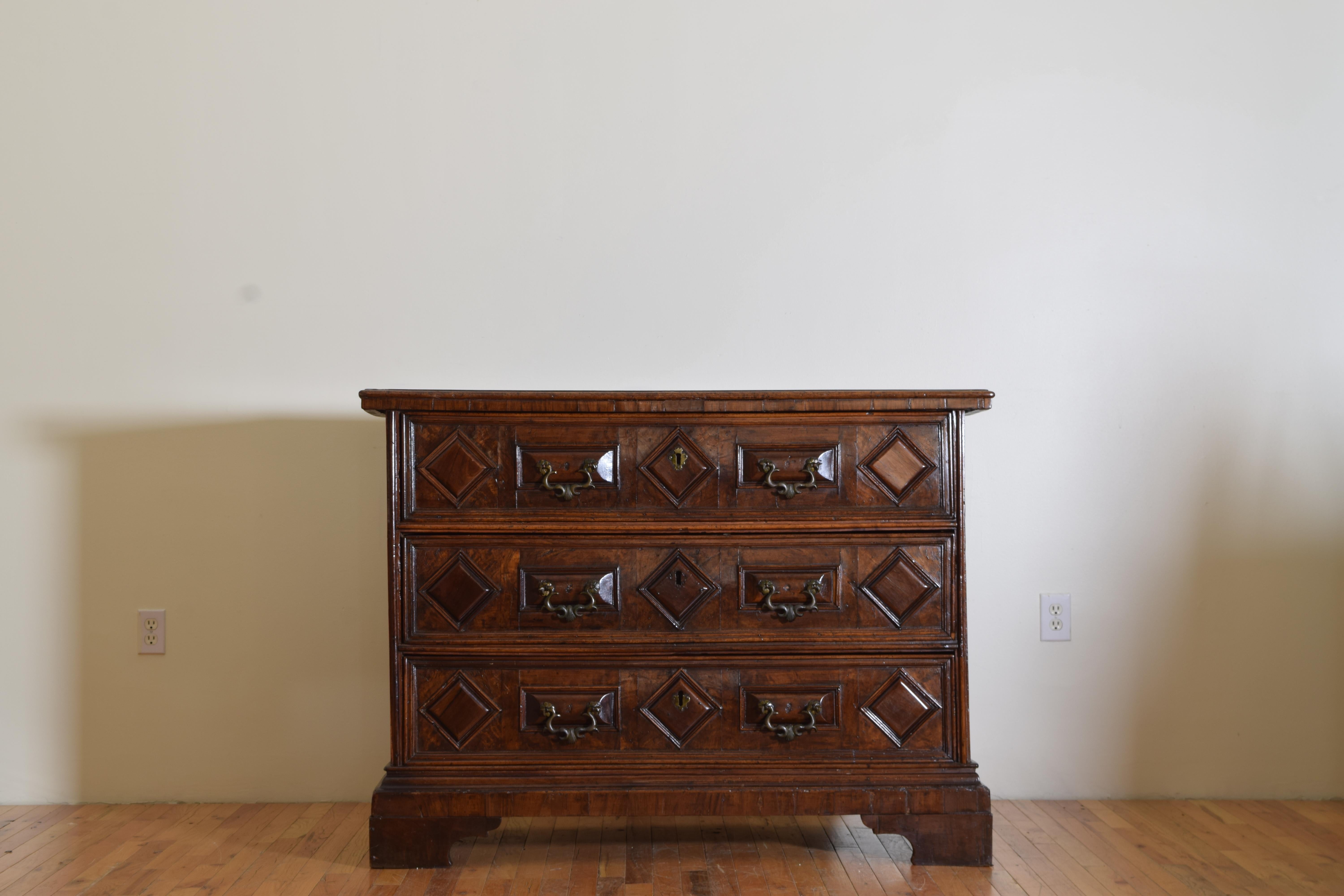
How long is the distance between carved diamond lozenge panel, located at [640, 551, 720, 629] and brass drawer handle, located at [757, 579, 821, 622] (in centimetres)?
11

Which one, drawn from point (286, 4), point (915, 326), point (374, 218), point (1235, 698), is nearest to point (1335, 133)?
point (915, 326)

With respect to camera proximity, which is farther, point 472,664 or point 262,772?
point 262,772

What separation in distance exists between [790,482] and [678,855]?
789 mm

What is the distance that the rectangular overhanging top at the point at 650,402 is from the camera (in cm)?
175

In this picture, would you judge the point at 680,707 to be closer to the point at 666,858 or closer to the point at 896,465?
the point at 666,858

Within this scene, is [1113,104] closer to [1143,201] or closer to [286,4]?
[1143,201]

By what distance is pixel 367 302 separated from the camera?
87.6 inches

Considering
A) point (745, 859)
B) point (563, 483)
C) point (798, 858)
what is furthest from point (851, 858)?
point (563, 483)

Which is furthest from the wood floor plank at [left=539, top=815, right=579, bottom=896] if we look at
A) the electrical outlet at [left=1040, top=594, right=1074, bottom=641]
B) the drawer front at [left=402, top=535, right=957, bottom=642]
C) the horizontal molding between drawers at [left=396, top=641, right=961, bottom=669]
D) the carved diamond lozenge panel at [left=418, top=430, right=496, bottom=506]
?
the electrical outlet at [left=1040, top=594, right=1074, bottom=641]

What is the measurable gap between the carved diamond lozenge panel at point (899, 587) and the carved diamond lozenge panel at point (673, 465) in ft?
1.29

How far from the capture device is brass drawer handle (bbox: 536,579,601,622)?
1.77m

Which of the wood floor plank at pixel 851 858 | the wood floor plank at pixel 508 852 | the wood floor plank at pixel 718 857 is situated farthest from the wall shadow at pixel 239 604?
the wood floor plank at pixel 851 858

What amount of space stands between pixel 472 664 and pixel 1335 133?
7.65 ft

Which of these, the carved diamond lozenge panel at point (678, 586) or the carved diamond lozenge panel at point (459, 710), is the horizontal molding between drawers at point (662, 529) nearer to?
the carved diamond lozenge panel at point (678, 586)
